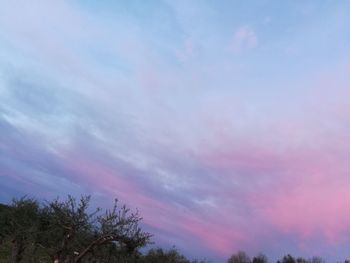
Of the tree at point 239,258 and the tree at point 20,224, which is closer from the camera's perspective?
the tree at point 20,224

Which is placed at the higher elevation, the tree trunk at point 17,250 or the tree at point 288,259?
the tree at point 288,259

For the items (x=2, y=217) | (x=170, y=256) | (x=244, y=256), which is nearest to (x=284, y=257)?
(x=244, y=256)

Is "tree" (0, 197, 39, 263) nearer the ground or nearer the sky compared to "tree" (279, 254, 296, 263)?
nearer the ground

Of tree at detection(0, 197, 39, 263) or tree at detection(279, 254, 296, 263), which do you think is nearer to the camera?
tree at detection(0, 197, 39, 263)

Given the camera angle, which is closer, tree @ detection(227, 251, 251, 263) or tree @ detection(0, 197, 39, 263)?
tree @ detection(0, 197, 39, 263)

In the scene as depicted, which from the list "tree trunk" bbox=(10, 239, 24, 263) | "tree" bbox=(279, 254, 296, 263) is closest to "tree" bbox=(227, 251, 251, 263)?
"tree" bbox=(279, 254, 296, 263)

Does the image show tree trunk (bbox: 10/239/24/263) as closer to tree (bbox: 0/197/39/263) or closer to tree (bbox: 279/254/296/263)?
tree (bbox: 0/197/39/263)

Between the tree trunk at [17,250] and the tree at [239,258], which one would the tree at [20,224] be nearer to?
the tree trunk at [17,250]

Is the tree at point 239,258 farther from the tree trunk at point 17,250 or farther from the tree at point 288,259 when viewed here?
the tree trunk at point 17,250

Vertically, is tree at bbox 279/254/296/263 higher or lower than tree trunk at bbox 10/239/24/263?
higher

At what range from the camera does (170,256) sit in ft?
266

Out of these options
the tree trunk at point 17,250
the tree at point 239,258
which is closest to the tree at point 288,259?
the tree at point 239,258

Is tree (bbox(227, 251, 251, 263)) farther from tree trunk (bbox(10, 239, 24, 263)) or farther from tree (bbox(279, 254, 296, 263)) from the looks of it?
tree trunk (bbox(10, 239, 24, 263))

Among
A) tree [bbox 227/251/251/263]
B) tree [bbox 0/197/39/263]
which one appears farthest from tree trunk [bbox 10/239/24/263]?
tree [bbox 227/251/251/263]
